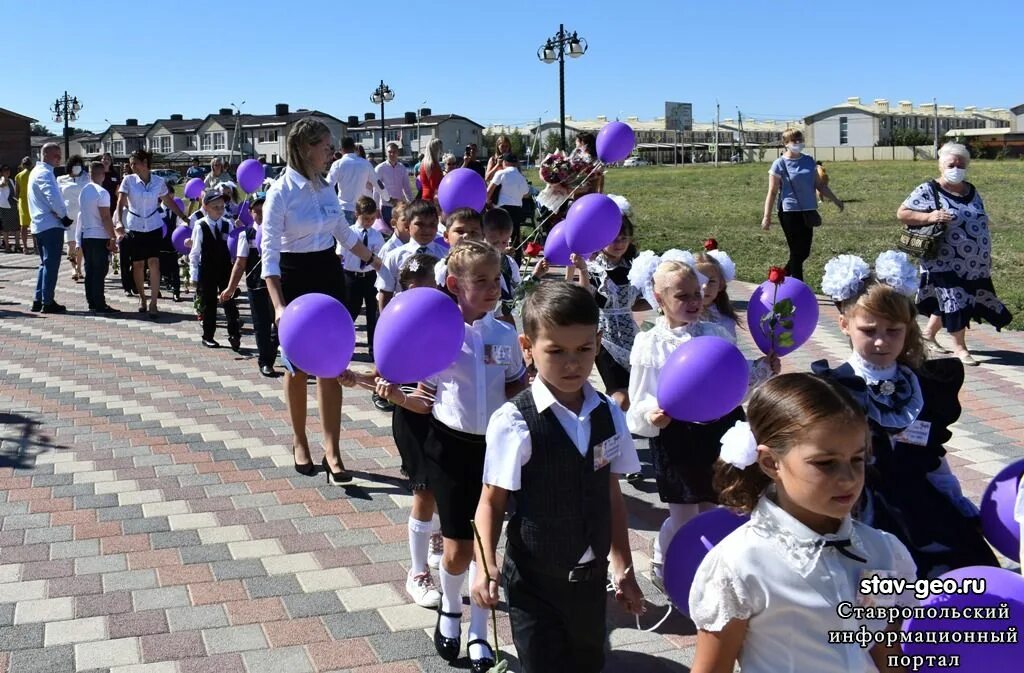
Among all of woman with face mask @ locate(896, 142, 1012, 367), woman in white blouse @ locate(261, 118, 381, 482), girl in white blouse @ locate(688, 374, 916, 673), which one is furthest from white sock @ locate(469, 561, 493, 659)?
woman with face mask @ locate(896, 142, 1012, 367)

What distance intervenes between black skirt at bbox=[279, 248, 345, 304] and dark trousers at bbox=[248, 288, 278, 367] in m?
2.80

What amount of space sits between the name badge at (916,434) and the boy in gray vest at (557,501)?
1.20 metres

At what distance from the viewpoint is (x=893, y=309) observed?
352cm

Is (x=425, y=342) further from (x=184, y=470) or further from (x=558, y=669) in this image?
(x=184, y=470)

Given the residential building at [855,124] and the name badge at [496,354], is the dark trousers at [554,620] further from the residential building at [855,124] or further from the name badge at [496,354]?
the residential building at [855,124]

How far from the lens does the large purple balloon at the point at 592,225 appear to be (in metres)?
5.70

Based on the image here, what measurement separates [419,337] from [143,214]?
9940 millimetres

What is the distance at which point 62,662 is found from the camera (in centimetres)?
365

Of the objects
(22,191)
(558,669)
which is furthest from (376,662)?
(22,191)

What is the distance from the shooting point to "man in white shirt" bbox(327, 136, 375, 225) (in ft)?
35.3

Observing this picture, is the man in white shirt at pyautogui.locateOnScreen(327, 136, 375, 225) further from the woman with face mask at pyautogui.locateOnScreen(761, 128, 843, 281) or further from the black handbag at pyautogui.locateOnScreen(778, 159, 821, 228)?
the black handbag at pyautogui.locateOnScreen(778, 159, 821, 228)

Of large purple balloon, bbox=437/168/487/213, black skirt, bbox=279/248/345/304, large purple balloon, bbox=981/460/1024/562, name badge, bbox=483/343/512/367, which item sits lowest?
large purple balloon, bbox=981/460/1024/562

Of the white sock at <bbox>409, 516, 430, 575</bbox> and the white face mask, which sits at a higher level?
the white face mask

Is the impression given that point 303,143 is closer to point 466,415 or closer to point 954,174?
point 466,415
